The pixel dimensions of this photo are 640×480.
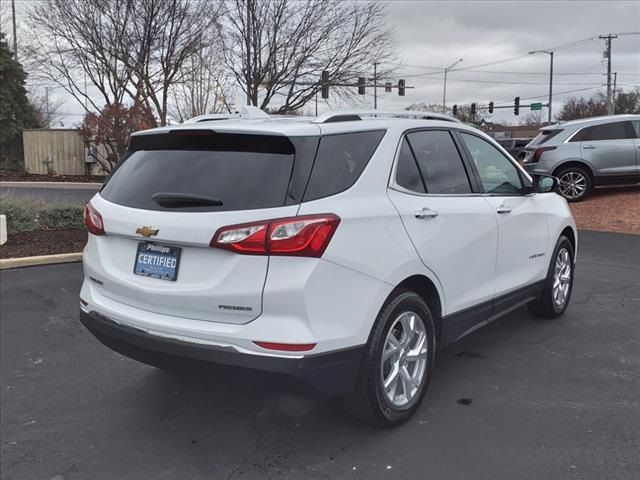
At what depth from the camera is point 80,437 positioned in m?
3.33

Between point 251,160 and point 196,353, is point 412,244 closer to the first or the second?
point 251,160

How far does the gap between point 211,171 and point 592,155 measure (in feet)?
39.1

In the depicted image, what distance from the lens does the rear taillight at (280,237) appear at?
2.69 meters

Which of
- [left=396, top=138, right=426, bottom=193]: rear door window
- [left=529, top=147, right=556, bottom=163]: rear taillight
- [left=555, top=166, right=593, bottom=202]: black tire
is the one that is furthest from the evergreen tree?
[left=396, top=138, right=426, bottom=193]: rear door window

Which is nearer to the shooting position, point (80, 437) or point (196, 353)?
point (196, 353)

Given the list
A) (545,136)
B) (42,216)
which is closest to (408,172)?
(42,216)

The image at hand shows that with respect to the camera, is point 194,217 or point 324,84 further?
point 324,84

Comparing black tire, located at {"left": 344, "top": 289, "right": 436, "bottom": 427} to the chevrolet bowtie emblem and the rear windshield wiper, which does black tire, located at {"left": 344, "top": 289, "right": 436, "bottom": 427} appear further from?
the chevrolet bowtie emblem

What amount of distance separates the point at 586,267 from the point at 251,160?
250 inches

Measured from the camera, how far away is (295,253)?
8.82 feet

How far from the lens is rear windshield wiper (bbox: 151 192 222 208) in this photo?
2854 millimetres

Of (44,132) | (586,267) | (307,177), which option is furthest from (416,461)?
(44,132)

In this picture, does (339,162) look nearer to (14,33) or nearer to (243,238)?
(243,238)

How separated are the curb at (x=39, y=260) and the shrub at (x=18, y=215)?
5.05 feet
